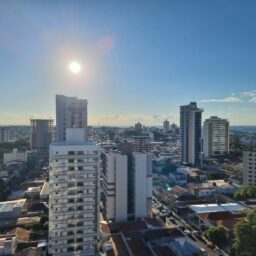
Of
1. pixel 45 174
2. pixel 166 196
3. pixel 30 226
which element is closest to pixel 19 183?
pixel 45 174

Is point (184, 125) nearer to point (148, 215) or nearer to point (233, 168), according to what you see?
point (233, 168)

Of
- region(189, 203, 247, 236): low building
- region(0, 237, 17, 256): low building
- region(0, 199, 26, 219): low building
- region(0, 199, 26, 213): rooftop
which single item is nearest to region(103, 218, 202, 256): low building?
region(189, 203, 247, 236): low building

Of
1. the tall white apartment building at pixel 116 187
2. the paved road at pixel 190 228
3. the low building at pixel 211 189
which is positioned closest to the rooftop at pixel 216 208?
the paved road at pixel 190 228

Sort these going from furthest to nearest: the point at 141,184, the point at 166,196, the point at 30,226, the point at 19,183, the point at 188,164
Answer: the point at 188,164 < the point at 19,183 < the point at 166,196 < the point at 141,184 < the point at 30,226

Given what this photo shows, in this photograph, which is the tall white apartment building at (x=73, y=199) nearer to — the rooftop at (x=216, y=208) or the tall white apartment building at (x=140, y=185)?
the tall white apartment building at (x=140, y=185)

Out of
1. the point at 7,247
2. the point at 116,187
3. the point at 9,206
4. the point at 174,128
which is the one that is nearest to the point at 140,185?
the point at 116,187

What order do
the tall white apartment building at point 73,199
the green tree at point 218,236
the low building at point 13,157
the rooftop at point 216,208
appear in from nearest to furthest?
1. the tall white apartment building at point 73,199
2. the green tree at point 218,236
3. the rooftop at point 216,208
4. the low building at point 13,157

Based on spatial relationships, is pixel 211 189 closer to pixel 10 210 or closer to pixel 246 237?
pixel 246 237
